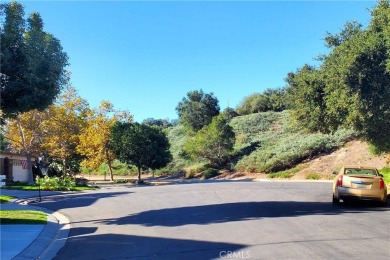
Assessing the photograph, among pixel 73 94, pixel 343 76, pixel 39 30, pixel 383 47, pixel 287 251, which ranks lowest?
pixel 287 251

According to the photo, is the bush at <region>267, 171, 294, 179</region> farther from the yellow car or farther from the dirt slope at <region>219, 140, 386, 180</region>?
the yellow car

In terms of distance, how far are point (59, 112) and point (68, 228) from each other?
30.4 metres

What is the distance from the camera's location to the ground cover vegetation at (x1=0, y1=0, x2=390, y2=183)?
13.3 meters

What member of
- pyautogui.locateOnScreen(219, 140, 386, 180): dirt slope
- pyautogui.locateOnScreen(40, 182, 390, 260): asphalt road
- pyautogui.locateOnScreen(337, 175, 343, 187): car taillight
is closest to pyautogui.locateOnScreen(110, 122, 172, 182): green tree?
pyautogui.locateOnScreen(219, 140, 386, 180): dirt slope

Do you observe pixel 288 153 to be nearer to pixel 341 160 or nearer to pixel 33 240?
pixel 341 160

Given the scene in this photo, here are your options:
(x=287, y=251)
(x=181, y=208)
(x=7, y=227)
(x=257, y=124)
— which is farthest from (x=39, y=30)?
(x=257, y=124)

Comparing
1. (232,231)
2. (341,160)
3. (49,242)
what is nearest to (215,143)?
(341,160)

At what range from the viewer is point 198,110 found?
224 ft

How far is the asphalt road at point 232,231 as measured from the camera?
7562 mm

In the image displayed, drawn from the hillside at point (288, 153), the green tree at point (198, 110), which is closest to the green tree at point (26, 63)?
the hillside at point (288, 153)

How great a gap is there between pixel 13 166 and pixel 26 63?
32998mm

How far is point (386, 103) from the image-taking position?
47.0 feet

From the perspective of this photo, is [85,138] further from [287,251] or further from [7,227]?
[287,251]

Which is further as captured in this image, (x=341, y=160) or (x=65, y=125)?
(x=65, y=125)
